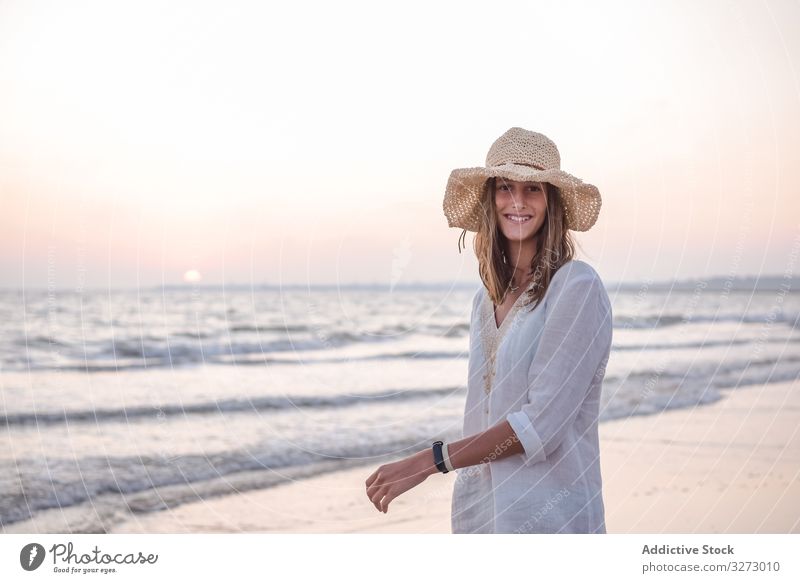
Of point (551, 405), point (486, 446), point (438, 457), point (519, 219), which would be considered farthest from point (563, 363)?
point (519, 219)

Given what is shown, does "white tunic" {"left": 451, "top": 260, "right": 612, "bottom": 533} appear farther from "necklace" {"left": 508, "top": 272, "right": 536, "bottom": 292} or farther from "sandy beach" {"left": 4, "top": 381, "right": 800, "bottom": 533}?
"sandy beach" {"left": 4, "top": 381, "right": 800, "bottom": 533}

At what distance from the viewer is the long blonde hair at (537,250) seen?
241cm

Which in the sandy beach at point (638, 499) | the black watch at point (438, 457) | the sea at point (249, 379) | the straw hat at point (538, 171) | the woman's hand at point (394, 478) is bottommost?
the sea at point (249, 379)

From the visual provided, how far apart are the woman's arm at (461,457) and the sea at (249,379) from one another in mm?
3978

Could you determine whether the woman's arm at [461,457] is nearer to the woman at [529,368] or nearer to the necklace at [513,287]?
the woman at [529,368]

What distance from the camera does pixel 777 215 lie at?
22.0ft

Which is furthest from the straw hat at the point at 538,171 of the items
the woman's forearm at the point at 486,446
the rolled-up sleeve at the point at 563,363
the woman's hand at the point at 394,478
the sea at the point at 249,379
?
the sea at the point at 249,379

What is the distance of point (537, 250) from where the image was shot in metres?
2.54

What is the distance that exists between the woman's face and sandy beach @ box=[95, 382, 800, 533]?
3131 millimetres

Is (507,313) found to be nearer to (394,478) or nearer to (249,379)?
(394,478)

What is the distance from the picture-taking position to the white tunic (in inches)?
89.2

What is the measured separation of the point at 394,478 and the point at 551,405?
1.40 feet

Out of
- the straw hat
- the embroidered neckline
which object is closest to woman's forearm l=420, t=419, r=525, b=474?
the embroidered neckline
